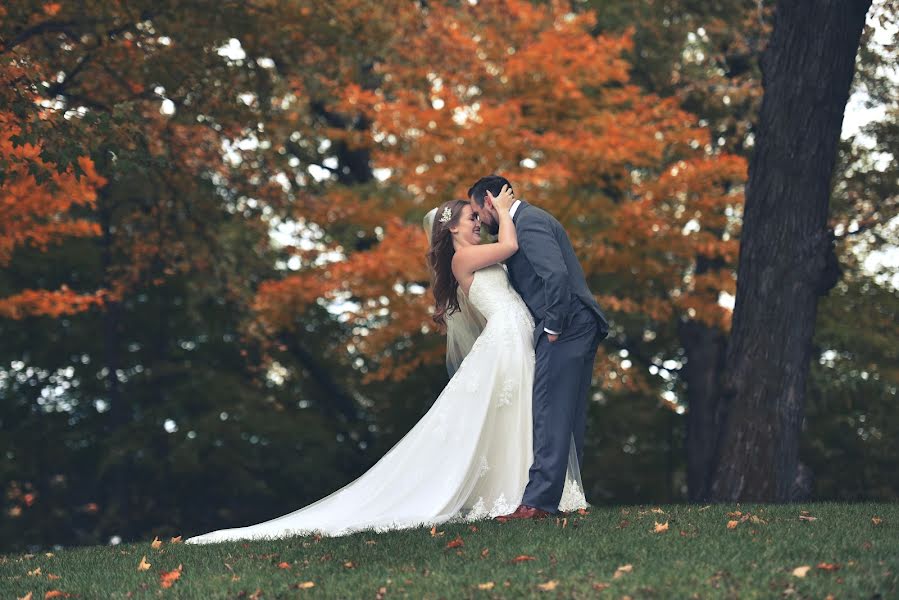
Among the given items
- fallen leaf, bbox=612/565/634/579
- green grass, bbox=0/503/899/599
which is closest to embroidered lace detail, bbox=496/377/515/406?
green grass, bbox=0/503/899/599

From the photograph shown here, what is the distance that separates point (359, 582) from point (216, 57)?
843 cm

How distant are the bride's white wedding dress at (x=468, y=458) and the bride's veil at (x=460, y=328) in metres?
0.29

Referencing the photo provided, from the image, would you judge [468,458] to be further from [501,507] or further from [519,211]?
[519,211]

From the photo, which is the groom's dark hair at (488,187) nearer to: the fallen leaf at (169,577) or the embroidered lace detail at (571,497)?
the embroidered lace detail at (571,497)

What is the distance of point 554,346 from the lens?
8.21m

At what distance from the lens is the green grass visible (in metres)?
5.71

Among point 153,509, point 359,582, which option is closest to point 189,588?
point 359,582

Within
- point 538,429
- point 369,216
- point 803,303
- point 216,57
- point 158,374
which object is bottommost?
point 538,429

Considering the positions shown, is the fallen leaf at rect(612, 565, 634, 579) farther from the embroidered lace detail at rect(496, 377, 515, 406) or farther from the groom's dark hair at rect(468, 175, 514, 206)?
the groom's dark hair at rect(468, 175, 514, 206)

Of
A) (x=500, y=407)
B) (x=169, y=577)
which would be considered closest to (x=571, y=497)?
(x=500, y=407)

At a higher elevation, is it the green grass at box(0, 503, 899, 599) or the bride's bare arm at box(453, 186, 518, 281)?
the bride's bare arm at box(453, 186, 518, 281)

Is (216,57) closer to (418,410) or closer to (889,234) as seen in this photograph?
(418,410)

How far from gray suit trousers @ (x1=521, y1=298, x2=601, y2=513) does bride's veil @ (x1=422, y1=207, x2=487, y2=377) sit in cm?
83

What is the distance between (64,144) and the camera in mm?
9500
